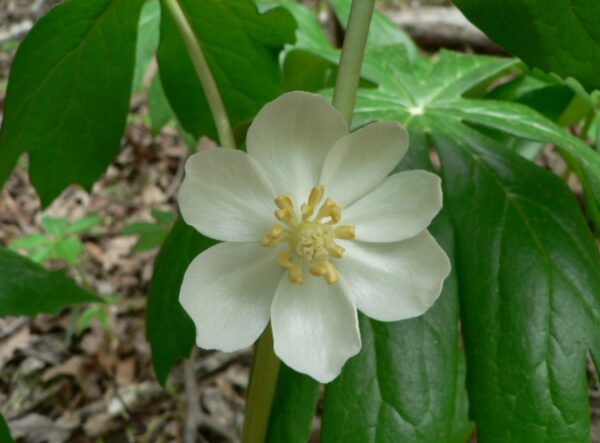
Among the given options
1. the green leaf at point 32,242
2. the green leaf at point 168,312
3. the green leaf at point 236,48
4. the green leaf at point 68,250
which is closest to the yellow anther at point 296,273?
the green leaf at point 168,312

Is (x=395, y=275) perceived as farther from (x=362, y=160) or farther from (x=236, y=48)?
(x=236, y=48)

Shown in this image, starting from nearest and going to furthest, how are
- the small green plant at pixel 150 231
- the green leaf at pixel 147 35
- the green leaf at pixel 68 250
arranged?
the green leaf at pixel 147 35 < the small green plant at pixel 150 231 < the green leaf at pixel 68 250

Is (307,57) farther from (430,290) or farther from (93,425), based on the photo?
(93,425)

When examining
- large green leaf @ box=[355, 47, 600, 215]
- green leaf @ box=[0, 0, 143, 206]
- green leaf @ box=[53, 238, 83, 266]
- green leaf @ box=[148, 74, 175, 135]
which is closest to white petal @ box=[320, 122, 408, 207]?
large green leaf @ box=[355, 47, 600, 215]

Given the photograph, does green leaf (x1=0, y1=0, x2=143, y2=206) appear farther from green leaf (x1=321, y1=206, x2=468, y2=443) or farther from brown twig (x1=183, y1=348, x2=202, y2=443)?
brown twig (x1=183, y1=348, x2=202, y2=443)

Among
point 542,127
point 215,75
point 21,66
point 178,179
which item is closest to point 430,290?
point 542,127

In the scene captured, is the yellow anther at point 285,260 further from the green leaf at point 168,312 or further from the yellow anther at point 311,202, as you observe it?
the green leaf at point 168,312
